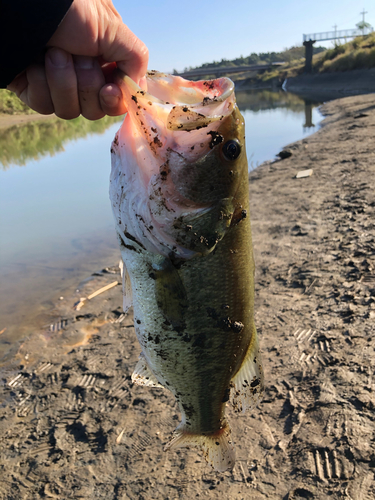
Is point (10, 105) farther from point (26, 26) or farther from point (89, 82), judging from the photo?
point (26, 26)

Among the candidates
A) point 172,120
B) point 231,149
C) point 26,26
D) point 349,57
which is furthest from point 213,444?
point 349,57

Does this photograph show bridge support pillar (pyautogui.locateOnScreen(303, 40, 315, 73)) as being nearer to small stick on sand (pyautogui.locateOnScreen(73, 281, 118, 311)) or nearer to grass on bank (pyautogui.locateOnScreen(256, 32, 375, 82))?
grass on bank (pyautogui.locateOnScreen(256, 32, 375, 82))

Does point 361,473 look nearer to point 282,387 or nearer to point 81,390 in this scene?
point 282,387

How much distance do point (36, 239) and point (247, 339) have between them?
27.9 feet

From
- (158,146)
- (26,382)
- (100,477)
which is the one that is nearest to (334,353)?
(100,477)

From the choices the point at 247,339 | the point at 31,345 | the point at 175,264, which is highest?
the point at 175,264

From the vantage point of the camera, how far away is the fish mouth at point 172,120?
165cm

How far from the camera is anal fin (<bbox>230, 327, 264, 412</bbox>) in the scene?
2.15 metres

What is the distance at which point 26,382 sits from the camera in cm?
430

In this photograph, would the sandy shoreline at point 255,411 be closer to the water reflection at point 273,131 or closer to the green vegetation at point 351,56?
the water reflection at point 273,131

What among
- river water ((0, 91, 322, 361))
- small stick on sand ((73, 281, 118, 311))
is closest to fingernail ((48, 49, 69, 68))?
river water ((0, 91, 322, 361))

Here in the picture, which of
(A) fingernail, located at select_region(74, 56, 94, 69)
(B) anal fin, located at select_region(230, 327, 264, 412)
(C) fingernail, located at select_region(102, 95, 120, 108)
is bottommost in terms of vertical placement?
(B) anal fin, located at select_region(230, 327, 264, 412)

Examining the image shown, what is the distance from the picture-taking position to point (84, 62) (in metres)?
1.66

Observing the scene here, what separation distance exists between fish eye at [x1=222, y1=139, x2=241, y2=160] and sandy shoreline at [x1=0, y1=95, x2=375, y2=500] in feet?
8.07
